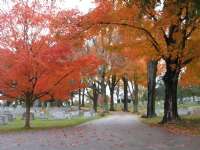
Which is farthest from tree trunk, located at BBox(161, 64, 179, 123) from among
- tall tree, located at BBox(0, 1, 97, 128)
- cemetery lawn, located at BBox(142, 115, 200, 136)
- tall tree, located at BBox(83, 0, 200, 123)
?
tall tree, located at BBox(0, 1, 97, 128)

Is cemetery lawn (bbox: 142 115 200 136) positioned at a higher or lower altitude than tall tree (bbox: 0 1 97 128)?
lower

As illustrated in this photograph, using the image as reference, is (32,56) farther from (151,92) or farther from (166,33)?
(151,92)

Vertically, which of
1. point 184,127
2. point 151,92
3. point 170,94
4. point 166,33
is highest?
point 166,33

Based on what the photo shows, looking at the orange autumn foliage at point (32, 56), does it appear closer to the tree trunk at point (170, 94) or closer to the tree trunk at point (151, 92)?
the tree trunk at point (170, 94)

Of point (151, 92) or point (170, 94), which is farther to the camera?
point (151, 92)

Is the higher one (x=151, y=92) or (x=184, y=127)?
(x=151, y=92)

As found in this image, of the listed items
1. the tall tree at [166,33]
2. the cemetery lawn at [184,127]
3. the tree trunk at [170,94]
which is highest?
the tall tree at [166,33]

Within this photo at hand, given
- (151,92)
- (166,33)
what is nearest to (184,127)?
(166,33)

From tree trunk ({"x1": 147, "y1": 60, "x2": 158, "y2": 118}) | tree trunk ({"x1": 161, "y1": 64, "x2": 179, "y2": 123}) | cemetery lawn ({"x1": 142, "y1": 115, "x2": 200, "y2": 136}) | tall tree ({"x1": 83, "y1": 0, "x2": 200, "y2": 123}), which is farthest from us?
tree trunk ({"x1": 147, "y1": 60, "x2": 158, "y2": 118})

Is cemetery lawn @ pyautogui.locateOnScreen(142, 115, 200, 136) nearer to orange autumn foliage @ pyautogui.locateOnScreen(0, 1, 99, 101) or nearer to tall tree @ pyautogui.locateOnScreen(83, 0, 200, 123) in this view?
tall tree @ pyautogui.locateOnScreen(83, 0, 200, 123)

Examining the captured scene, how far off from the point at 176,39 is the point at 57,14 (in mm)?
6851

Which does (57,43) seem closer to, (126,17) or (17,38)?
(17,38)

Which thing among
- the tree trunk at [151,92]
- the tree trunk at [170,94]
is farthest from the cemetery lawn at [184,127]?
the tree trunk at [151,92]

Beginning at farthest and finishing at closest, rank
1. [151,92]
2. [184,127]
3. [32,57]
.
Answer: [151,92] → [32,57] → [184,127]
